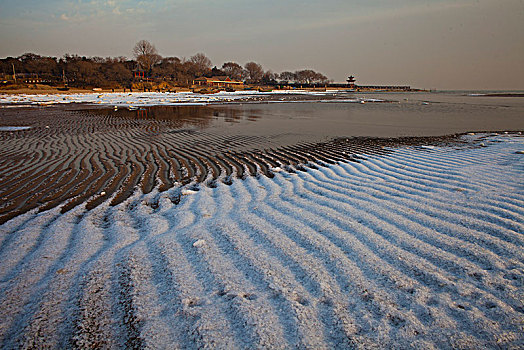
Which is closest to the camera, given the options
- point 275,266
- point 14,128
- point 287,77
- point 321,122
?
point 275,266

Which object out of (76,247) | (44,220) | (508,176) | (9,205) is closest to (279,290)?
(76,247)

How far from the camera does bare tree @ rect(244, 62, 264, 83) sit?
136125mm

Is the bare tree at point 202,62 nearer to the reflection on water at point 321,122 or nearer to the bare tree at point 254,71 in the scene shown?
the bare tree at point 254,71

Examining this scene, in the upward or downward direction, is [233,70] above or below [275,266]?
above

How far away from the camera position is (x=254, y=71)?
136 metres

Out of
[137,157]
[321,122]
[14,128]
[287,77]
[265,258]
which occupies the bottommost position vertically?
[265,258]

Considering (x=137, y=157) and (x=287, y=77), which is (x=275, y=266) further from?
(x=287, y=77)

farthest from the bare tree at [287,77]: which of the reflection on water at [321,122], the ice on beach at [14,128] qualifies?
the ice on beach at [14,128]

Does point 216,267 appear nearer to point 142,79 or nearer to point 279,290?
point 279,290

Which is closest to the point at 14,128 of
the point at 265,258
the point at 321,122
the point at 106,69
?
the point at 321,122

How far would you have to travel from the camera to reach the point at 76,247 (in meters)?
3.09

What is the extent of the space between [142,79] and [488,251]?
95.2m

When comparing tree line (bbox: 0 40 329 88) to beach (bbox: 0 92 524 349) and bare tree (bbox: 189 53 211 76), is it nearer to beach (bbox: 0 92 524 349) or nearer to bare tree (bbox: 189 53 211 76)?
bare tree (bbox: 189 53 211 76)

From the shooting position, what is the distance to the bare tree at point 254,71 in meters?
136
